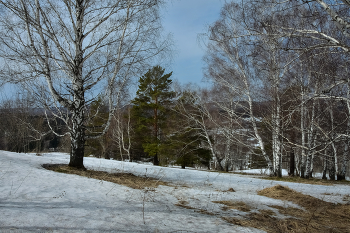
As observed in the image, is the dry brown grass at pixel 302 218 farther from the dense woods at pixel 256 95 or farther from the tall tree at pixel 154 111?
the tall tree at pixel 154 111

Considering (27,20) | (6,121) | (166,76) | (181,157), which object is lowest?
(181,157)

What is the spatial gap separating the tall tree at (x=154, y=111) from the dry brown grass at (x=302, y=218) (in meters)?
17.1

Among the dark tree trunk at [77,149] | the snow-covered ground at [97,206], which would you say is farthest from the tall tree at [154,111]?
the snow-covered ground at [97,206]

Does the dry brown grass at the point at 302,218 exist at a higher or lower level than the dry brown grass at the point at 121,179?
lower

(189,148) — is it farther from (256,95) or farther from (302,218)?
(302,218)

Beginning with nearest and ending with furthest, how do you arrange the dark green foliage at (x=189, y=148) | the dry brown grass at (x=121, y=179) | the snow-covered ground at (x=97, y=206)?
the snow-covered ground at (x=97, y=206)
the dry brown grass at (x=121, y=179)
the dark green foliage at (x=189, y=148)

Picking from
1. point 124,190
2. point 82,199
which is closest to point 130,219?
point 82,199

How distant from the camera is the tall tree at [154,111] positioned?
22266mm

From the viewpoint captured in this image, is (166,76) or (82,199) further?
(166,76)

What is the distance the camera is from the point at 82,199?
3.91 metres

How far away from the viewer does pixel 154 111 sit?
22.9 meters

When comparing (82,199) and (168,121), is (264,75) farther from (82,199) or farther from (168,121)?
(168,121)

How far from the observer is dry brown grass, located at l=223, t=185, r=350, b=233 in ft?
11.2

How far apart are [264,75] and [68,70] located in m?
7.66
